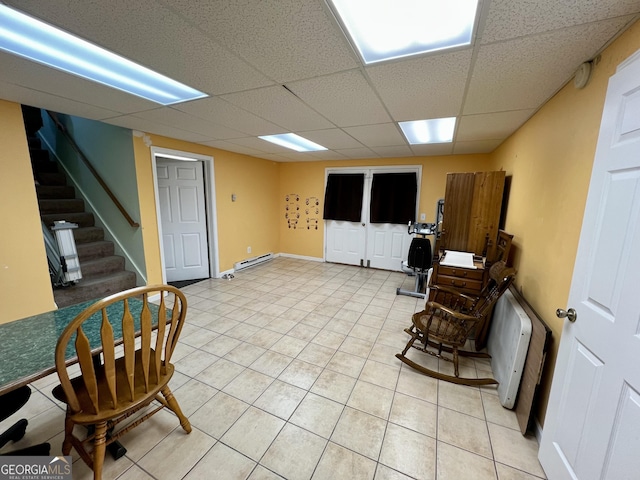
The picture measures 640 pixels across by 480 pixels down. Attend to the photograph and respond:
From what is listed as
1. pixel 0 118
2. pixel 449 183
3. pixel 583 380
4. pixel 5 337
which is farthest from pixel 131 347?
pixel 449 183

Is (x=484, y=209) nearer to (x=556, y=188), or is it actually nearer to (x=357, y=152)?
(x=556, y=188)

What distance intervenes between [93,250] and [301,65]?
3.68m

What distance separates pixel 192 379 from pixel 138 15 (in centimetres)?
228

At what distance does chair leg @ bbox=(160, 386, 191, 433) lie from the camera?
4.78ft

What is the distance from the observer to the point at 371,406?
1.76 meters

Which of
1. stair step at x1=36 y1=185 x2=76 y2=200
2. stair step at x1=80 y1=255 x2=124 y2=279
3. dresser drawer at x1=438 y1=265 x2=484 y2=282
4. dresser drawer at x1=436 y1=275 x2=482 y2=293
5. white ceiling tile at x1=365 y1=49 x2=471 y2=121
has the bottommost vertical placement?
stair step at x1=80 y1=255 x2=124 y2=279

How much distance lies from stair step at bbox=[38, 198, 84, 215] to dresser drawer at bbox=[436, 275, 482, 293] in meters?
5.01

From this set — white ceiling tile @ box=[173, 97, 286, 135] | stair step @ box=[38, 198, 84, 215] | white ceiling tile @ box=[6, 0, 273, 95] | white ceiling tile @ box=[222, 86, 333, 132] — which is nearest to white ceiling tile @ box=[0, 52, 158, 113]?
white ceiling tile @ box=[173, 97, 286, 135]

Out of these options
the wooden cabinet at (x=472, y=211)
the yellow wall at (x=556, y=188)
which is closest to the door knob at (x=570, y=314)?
the yellow wall at (x=556, y=188)

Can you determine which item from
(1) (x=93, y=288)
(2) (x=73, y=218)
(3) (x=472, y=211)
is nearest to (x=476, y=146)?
(3) (x=472, y=211)

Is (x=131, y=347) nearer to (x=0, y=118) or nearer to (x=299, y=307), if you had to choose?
(x=299, y=307)

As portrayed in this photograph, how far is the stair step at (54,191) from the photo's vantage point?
11.6 feet

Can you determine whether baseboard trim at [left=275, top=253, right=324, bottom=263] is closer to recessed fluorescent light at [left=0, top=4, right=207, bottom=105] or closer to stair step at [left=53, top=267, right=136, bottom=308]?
stair step at [left=53, top=267, right=136, bottom=308]

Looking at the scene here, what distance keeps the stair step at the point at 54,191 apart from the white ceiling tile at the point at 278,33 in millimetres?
4090
